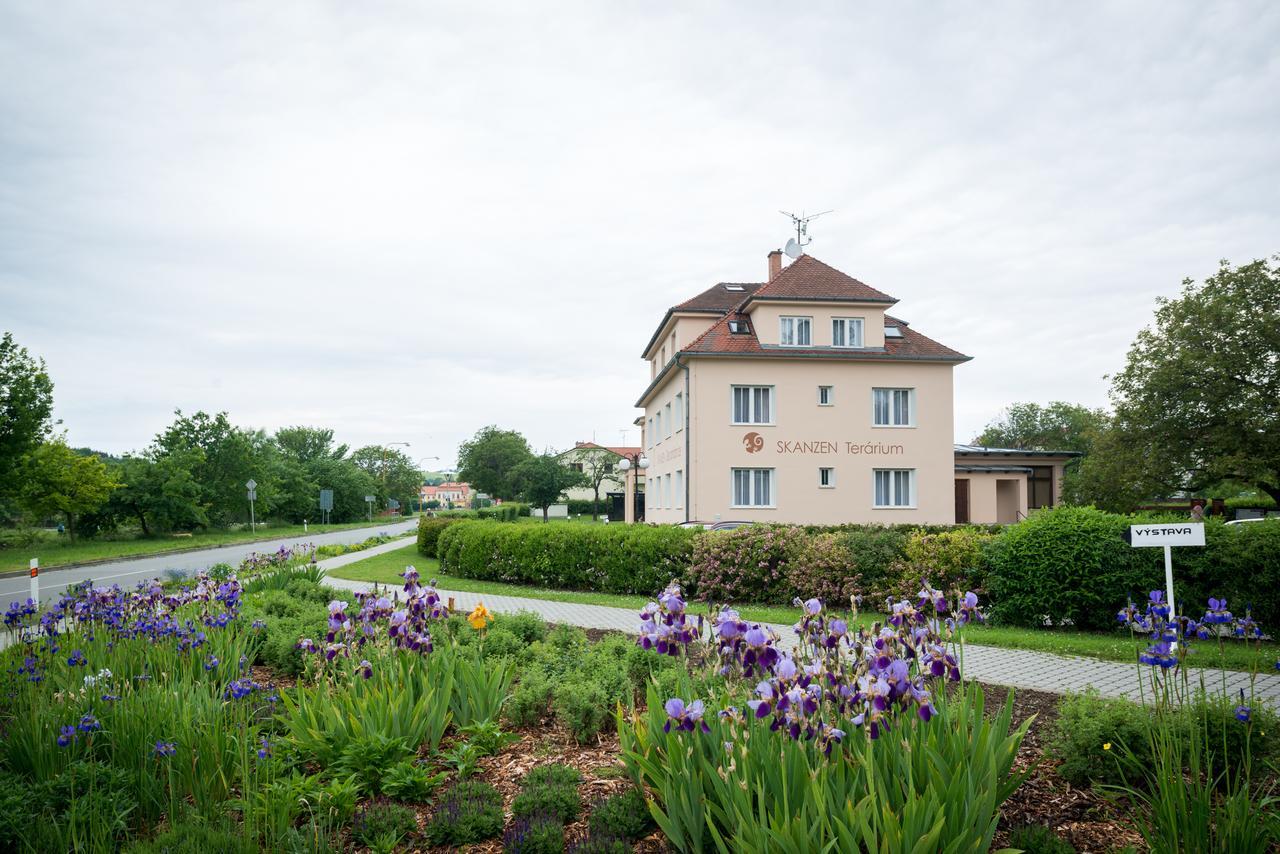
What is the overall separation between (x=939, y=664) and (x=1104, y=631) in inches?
359

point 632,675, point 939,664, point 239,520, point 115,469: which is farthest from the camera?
point 239,520

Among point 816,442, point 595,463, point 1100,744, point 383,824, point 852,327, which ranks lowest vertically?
point 383,824

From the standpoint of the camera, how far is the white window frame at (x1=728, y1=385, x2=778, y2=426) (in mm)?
27984

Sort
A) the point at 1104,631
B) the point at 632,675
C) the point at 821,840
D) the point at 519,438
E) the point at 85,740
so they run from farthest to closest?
the point at 519,438, the point at 1104,631, the point at 632,675, the point at 85,740, the point at 821,840

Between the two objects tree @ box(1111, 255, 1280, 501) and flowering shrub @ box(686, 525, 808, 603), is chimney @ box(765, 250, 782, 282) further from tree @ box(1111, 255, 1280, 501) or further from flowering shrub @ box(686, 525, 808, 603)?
flowering shrub @ box(686, 525, 808, 603)

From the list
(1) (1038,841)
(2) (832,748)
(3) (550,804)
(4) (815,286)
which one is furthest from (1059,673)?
(4) (815,286)

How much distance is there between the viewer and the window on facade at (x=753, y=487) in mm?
27820

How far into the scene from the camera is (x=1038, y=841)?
3479mm

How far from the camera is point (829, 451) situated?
28219 millimetres

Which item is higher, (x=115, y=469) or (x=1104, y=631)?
(x=115, y=469)

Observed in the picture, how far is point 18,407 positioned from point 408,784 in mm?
24616

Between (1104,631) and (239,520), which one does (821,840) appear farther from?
(239,520)

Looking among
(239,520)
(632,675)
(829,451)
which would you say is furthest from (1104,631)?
(239,520)

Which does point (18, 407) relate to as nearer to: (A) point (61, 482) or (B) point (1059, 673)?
(A) point (61, 482)
